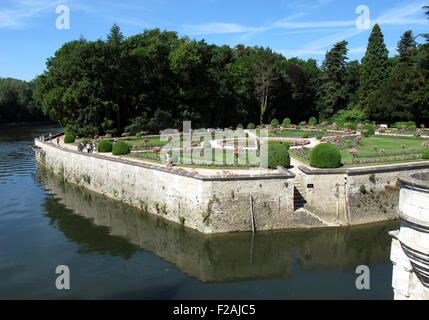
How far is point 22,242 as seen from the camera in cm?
1552

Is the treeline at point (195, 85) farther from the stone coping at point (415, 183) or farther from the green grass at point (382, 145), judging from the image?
the stone coping at point (415, 183)

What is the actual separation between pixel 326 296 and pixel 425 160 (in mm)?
13737

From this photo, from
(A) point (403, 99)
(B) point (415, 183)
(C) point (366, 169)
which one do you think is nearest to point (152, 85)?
(A) point (403, 99)

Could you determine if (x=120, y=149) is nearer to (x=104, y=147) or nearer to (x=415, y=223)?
(x=104, y=147)

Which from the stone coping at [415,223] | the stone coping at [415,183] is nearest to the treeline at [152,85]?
the stone coping at [415,183]

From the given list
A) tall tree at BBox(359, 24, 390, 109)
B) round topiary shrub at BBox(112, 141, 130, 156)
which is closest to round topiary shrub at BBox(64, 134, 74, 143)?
round topiary shrub at BBox(112, 141, 130, 156)

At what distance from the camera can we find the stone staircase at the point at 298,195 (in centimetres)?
1719

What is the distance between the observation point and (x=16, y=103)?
7125 cm

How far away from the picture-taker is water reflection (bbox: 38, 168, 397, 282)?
13646mm

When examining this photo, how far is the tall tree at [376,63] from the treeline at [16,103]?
60.2m

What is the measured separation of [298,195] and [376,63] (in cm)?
3645

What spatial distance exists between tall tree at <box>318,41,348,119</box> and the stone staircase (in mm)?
38430
